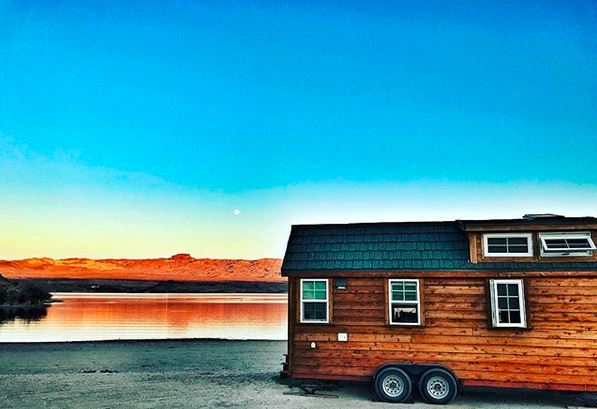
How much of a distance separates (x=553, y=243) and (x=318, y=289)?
289 inches

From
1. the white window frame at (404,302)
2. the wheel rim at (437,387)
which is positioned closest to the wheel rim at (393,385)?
the wheel rim at (437,387)

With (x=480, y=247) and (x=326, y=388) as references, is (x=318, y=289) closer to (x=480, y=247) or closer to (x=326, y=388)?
(x=326, y=388)

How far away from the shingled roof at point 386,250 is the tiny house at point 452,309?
0.04 metres

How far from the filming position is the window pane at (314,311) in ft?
54.6

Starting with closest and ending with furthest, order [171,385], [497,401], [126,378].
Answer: [497,401]
[171,385]
[126,378]

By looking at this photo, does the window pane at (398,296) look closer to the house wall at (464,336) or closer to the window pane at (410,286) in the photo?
the window pane at (410,286)

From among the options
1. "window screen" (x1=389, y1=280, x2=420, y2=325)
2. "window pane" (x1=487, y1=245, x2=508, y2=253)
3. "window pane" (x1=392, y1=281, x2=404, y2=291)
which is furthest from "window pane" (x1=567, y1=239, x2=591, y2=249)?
"window pane" (x1=392, y1=281, x2=404, y2=291)

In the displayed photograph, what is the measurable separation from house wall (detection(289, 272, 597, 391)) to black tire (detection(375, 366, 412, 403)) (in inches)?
16.7

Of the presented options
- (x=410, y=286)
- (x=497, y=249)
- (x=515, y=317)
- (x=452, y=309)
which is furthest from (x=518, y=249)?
(x=410, y=286)

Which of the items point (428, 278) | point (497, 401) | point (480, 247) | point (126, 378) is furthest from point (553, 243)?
point (126, 378)

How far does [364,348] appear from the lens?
52.5ft

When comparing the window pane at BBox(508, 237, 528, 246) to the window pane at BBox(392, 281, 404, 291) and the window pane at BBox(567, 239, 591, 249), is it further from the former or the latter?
the window pane at BBox(392, 281, 404, 291)

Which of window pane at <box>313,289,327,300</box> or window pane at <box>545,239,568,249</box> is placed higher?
window pane at <box>545,239,568,249</box>

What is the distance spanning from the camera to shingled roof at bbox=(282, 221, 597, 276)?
15.9 meters
